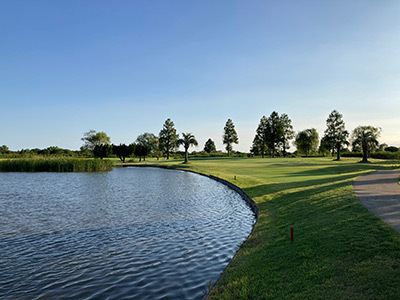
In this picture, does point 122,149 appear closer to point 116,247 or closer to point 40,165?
point 40,165

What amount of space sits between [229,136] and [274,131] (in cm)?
1791

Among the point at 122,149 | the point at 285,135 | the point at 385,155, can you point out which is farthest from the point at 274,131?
the point at 122,149

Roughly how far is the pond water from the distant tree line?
49.4 meters

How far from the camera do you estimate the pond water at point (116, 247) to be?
23.7ft

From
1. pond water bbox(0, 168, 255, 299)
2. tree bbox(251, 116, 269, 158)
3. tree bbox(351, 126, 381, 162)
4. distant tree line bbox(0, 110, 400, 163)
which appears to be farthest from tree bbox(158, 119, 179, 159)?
pond water bbox(0, 168, 255, 299)

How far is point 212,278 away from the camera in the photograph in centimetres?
759

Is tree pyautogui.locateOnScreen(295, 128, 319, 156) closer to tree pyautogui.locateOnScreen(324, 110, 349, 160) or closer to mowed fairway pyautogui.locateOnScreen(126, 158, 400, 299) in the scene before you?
tree pyautogui.locateOnScreen(324, 110, 349, 160)

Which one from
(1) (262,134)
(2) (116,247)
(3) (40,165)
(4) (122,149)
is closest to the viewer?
(2) (116,247)

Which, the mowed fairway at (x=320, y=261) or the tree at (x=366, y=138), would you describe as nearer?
the mowed fairway at (x=320, y=261)

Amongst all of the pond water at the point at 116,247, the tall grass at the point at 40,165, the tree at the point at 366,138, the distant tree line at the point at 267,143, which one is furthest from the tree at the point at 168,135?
the pond water at the point at 116,247

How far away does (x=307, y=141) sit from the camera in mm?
103125

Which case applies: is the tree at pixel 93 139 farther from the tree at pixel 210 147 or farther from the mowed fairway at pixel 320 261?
the mowed fairway at pixel 320 261

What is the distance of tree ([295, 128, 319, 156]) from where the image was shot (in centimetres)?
10350

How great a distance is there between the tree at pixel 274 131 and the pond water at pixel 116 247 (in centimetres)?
7869
